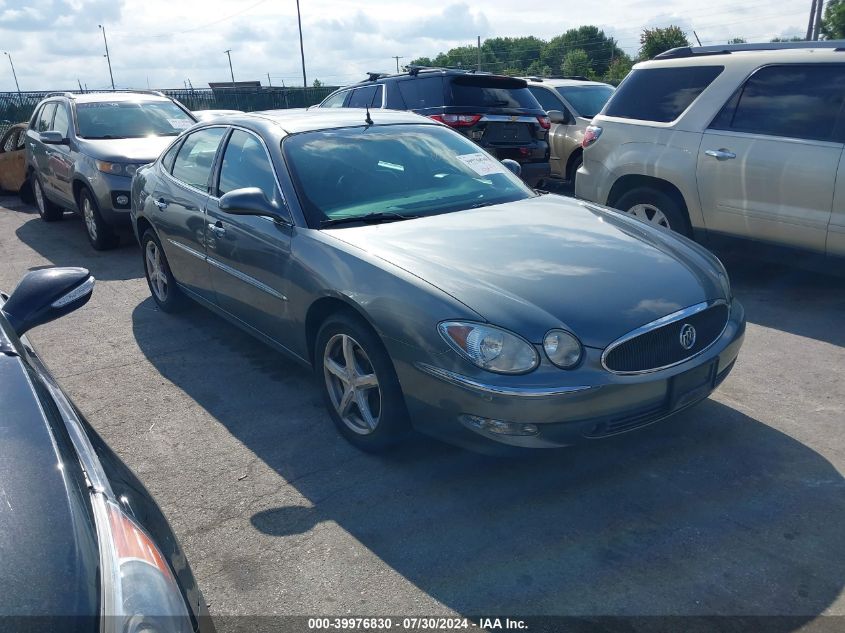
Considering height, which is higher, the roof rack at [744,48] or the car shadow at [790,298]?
the roof rack at [744,48]

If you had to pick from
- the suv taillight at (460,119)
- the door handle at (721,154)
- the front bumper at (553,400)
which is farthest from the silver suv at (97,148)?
the front bumper at (553,400)

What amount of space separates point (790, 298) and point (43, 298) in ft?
17.8

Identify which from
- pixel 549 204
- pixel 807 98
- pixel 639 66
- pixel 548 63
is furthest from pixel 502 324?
pixel 548 63

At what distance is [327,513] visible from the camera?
331 centimetres

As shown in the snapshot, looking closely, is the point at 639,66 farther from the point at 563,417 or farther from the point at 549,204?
the point at 563,417

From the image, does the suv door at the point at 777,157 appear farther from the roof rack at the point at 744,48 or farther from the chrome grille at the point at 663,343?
the chrome grille at the point at 663,343

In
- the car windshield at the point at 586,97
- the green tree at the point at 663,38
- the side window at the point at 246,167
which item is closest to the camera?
the side window at the point at 246,167

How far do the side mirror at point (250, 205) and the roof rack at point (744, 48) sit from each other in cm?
424

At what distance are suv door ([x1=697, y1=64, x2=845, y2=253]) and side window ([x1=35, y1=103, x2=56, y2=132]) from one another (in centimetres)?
858

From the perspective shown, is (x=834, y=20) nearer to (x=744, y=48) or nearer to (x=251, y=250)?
(x=744, y=48)

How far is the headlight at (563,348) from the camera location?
10.1ft

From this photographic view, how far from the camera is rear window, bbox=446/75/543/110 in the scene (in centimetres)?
961

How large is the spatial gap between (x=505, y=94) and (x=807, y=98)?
15.6 feet

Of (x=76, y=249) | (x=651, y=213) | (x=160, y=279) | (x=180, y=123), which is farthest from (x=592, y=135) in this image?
(x=76, y=249)
